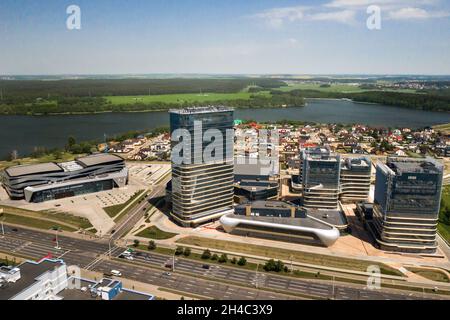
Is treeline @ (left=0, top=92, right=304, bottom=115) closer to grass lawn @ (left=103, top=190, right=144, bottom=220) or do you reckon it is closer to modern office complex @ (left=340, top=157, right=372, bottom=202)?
grass lawn @ (left=103, top=190, right=144, bottom=220)

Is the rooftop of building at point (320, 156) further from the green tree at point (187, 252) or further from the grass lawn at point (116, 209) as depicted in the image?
the grass lawn at point (116, 209)

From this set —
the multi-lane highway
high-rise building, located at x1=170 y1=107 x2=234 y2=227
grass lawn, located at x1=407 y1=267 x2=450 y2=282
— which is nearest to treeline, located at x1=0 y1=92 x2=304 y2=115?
high-rise building, located at x1=170 y1=107 x2=234 y2=227

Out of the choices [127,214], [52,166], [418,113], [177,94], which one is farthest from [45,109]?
[418,113]

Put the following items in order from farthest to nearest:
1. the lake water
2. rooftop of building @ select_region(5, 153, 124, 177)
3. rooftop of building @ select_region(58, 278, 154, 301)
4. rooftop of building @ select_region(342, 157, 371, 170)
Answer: the lake water, rooftop of building @ select_region(5, 153, 124, 177), rooftop of building @ select_region(342, 157, 371, 170), rooftop of building @ select_region(58, 278, 154, 301)

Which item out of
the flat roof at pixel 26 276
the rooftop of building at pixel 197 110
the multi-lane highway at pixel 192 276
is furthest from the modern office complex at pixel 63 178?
the flat roof at pixel 26 276
